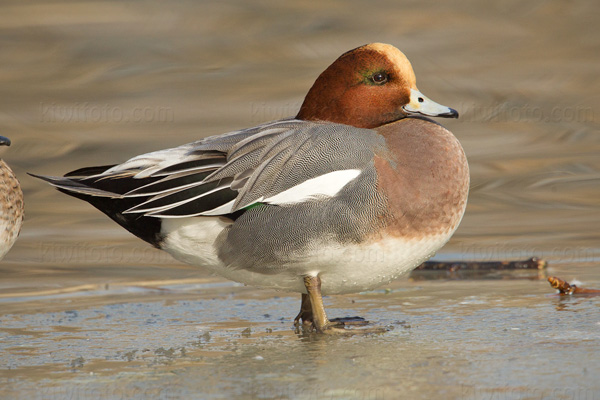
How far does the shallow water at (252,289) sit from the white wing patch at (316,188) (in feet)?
1.64

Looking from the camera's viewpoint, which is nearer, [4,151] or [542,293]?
[542,293]

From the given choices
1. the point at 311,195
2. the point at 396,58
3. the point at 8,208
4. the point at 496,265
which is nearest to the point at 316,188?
the point at 311,195

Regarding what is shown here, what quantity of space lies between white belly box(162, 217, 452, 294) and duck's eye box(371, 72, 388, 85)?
65 centimetres

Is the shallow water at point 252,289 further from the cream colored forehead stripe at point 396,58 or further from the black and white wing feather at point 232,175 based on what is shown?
the cream colored forehead stripe at point 396,58

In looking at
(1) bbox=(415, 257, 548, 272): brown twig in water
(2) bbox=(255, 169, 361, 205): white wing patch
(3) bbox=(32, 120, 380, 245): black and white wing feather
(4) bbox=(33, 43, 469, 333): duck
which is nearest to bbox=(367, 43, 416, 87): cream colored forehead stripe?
(4) bbox=(33, 43, 469, 333): duck

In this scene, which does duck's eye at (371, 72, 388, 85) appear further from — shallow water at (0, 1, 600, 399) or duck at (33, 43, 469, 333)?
shallow water at (0, 1, 600, 399)

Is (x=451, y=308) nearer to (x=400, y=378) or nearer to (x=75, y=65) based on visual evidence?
(x=400, y=378)

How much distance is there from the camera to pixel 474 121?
7762mm

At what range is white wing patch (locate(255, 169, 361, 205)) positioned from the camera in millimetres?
3434

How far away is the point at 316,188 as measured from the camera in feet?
11.3

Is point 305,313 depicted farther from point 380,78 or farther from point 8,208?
point 8,208

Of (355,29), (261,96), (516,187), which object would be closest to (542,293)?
(516,187)

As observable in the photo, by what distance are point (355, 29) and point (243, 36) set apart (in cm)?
104

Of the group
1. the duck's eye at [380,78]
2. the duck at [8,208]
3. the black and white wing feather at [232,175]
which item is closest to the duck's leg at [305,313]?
the black and white wing feather at [232,175]
